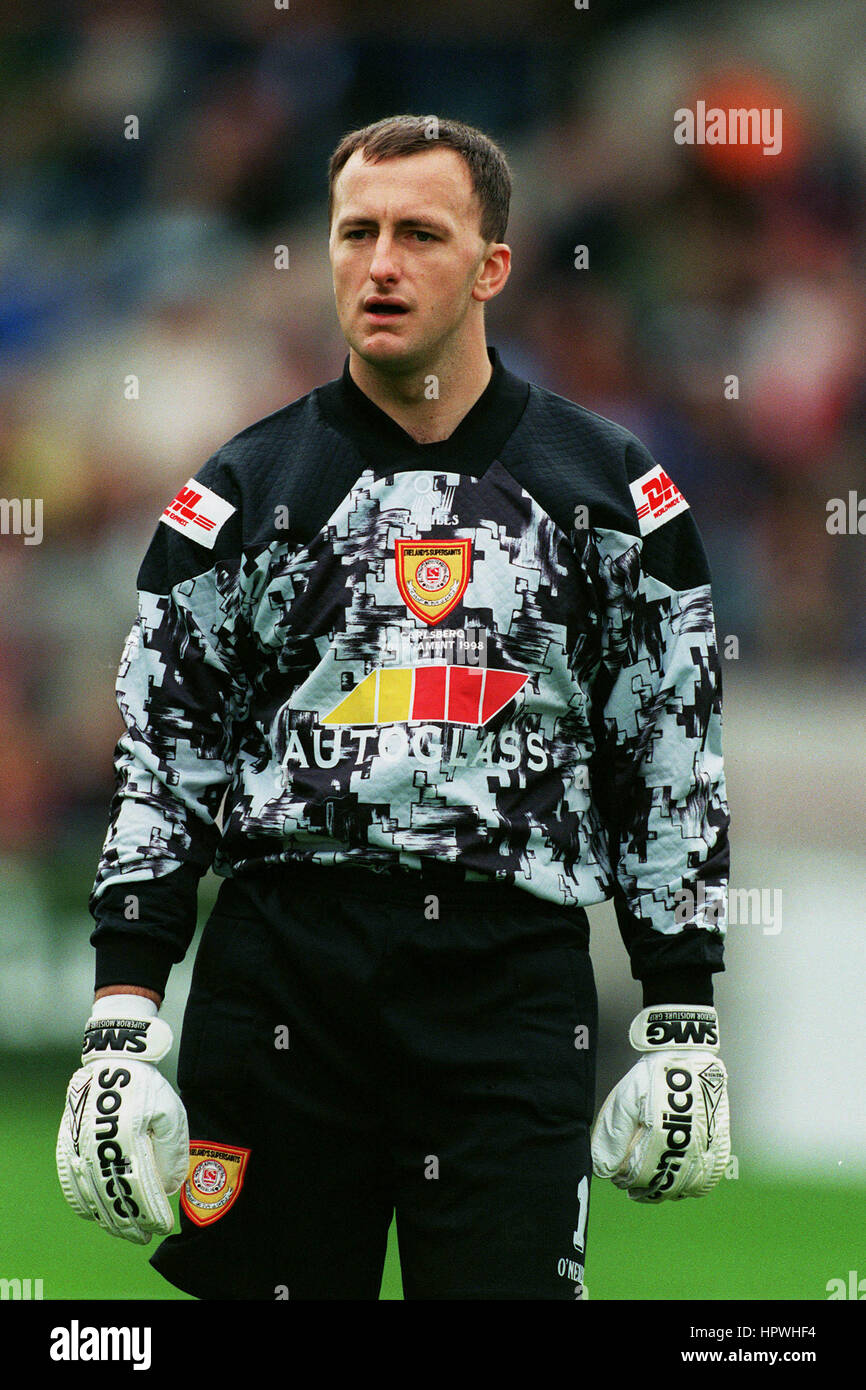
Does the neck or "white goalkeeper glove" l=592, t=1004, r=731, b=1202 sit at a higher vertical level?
the neck

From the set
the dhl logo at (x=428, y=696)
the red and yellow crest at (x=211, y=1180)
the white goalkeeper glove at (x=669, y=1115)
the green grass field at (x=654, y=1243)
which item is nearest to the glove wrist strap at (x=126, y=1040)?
the red and yellow crest at (x=211, y=1180)

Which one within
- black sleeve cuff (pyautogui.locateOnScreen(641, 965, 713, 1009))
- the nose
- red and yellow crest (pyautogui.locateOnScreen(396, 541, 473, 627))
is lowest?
black sleeve cuff (pyautogui.locateOnScreen(641, 965, 713, 1009))

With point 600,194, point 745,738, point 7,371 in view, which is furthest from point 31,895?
point 600,194

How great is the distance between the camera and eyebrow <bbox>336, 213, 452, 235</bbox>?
2.52 metres

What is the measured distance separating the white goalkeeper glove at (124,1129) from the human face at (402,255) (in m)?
0.93

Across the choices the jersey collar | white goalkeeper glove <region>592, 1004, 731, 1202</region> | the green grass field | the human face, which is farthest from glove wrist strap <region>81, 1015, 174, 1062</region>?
the green grass field

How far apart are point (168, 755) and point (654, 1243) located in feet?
7.94

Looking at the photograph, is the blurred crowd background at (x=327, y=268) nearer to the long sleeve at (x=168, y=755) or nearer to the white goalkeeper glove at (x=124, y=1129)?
the long sleeve at (x=168, y=755)

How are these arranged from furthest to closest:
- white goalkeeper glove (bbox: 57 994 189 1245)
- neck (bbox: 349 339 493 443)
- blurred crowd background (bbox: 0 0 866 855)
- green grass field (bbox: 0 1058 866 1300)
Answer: blurred crowd background (bbox: 0 0 866 855) → green grass field (bbox: 0 1058 866 1300) → neck (bbox: 349 339 493 443) → white goalkeeper glove (bbox: 57 994 189 1245)

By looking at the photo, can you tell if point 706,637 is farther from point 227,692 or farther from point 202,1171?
point 202,1171

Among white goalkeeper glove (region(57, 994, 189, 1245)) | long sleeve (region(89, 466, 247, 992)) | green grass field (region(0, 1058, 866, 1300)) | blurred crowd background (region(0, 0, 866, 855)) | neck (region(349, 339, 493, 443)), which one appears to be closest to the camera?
white goalkeeper glove (region(57, 994, 189, 1245))

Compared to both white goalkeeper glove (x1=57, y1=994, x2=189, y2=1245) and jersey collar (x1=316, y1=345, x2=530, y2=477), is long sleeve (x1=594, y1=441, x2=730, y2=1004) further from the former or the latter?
white goalkeeper glove (x1=57, y1=994, x2=189, y2=1245)

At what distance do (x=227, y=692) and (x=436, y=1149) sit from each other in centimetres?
68

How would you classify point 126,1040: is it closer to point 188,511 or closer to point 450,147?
point 188,511
